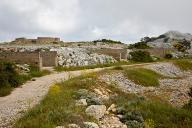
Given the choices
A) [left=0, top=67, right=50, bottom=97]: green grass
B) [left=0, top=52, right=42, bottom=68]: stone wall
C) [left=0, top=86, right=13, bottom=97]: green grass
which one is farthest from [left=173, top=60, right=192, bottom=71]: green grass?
[left=0, top=86, right=13, bottom=97]: green grass

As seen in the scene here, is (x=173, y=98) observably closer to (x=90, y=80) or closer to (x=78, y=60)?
(x=90, y=80)

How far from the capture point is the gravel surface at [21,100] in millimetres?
20134

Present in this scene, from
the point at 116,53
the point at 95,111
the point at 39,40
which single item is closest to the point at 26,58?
the point at 116,53

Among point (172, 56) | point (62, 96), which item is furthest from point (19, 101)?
point (172, 56)

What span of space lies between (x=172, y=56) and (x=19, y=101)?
167 ft

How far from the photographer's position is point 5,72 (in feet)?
105

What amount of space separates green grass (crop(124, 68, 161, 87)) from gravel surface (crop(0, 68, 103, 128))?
11.0 m

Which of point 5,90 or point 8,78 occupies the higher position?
point 8,78

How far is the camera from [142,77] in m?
43.8

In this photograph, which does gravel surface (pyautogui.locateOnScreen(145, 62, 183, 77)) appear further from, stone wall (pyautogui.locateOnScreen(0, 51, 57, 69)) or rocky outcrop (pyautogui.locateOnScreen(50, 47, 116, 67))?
stone wall (pyautogui.locateOnScreen(0, 51, 57, 69))

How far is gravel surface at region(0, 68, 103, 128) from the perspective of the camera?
793 inches

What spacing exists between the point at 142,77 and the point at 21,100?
68.5ft

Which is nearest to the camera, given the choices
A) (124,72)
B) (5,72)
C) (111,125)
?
(111,125)

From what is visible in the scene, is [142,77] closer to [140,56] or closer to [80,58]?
[80,58]
